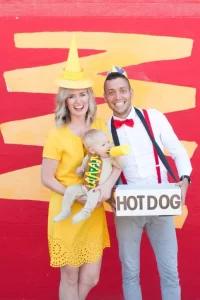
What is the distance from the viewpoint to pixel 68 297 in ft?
11.0

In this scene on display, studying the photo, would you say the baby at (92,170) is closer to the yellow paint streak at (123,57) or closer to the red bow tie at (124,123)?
the red bow tie at (124,123)

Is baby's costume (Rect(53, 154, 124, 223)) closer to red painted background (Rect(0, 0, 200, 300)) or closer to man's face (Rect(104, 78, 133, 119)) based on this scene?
man's face (Rect(104, 78, 133, 119))

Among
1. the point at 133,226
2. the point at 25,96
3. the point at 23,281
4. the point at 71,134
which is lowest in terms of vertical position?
the point at 23,281

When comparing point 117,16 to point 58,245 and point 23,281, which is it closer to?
point 58,245

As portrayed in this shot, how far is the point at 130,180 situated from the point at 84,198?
33cm

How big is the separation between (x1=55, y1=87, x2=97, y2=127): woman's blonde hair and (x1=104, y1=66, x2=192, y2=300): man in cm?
12

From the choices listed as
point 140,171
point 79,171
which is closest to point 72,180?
point 79,171

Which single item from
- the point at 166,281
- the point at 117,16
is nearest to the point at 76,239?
the point at 166,281

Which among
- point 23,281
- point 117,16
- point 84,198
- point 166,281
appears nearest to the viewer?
point 84,198

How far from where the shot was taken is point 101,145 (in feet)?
10.4

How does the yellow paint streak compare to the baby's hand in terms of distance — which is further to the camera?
the yellow paint streak

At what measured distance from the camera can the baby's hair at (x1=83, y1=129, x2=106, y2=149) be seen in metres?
3.16

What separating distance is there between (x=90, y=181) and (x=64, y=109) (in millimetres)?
441

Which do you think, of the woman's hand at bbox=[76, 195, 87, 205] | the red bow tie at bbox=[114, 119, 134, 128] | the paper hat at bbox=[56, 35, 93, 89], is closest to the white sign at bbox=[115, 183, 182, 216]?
the woman's hand at bbox=[76, 195, 87, 205]
